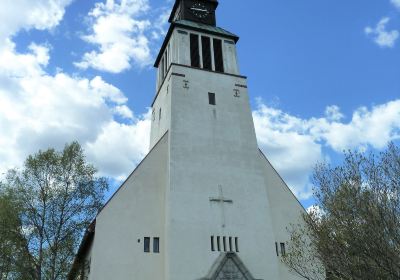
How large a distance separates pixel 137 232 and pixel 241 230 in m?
5.43

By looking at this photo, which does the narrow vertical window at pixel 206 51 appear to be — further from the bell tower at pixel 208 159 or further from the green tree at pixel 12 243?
the green tree at pixel 12 243

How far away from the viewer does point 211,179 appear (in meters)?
22.8

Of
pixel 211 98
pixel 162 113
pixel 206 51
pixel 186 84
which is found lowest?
pixel 162 113

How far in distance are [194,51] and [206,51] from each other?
0.89 m

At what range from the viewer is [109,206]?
21.1 m

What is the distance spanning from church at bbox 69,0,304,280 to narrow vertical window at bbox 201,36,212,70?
103 millimetres

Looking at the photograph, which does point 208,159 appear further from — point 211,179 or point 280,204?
point 280,204

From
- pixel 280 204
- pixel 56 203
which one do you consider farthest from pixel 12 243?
pixel 280 204

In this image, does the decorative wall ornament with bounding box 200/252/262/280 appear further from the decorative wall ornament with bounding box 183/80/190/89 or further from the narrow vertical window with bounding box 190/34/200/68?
the narrow vertical window with bounding box 190/34/200/68

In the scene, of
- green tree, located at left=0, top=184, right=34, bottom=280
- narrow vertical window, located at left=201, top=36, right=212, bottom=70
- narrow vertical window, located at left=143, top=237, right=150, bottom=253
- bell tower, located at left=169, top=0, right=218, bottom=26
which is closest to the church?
narrow vertical window, located at left=143, top=237, right=150, bottom=253

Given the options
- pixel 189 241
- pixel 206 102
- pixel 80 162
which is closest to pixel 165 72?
pixel 206 102

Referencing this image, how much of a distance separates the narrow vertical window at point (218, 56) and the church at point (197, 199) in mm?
96

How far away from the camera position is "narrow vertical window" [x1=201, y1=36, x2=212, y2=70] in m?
27.5

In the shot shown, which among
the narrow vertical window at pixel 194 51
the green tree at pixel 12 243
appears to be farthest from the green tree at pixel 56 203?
the narrow vertical window at pixel 194 51
